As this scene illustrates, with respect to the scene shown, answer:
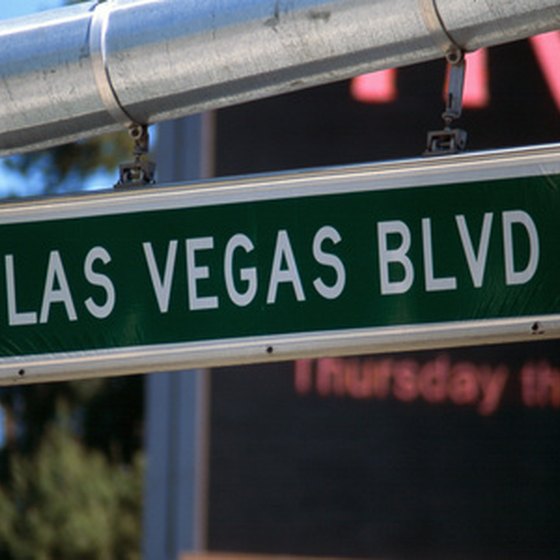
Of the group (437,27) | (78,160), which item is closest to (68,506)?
(78,160)

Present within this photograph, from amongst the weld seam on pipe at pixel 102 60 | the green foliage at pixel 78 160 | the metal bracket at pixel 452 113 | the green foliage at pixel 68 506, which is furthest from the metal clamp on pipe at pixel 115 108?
the green foliage at pixel 78 160

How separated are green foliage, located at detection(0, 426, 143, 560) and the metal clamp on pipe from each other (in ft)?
61.7

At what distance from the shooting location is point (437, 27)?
108 inches

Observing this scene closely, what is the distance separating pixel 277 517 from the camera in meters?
7.14

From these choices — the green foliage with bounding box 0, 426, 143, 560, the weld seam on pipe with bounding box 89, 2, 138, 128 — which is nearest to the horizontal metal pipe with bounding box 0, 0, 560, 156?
the weld seam on pipe with bounding box 89, 2, 138, 128

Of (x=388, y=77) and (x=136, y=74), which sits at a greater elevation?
(x=388, y=77)

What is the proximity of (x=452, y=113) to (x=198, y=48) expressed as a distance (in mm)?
426

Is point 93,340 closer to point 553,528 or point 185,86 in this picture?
point 185,86

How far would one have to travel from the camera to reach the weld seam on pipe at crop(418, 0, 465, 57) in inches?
107

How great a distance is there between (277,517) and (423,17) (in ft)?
15.1

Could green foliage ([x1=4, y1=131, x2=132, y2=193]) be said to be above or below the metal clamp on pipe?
above

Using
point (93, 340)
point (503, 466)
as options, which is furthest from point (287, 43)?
point (503, 466)

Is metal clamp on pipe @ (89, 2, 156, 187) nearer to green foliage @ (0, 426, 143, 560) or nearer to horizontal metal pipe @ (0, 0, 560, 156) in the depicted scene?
horizontal metal pipe @ (0, 0, 560, 156)

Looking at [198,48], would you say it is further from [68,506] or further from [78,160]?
[78,160]
